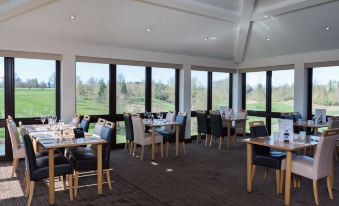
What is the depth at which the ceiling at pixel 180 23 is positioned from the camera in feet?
16.6

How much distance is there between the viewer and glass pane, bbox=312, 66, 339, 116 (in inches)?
282

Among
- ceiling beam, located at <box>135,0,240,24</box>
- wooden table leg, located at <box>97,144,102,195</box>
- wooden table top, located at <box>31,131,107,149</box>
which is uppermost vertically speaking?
ceiling beam, located at <box>135,0,240,24</box>

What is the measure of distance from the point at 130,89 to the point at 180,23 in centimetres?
223

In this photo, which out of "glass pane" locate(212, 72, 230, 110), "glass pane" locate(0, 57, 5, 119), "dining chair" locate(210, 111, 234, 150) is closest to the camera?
"glass pane" locate(0, 57, 5, 119)

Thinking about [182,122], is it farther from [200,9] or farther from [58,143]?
[58,143]

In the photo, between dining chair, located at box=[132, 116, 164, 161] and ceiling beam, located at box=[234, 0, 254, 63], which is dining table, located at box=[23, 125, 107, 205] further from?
ceiling beam, located at box=[234, 0, 254, 63]

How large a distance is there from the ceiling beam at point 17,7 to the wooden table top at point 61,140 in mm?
2117

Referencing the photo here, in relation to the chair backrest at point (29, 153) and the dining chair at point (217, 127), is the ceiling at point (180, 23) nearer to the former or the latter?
the dining chair at point (217, 127)

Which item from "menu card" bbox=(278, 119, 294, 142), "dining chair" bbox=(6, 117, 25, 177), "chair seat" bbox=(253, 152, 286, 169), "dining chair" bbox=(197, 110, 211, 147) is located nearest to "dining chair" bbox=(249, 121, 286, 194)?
"chair seat" bbox=(253, 152, 286, 169)

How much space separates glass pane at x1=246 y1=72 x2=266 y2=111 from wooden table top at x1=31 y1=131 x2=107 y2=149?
6.15 m

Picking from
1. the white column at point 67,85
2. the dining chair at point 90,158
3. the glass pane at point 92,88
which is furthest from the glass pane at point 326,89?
the white column at point 67,85

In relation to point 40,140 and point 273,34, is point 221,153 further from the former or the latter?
point 40,140

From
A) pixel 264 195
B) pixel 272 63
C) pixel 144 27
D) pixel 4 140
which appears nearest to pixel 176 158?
pixel 264 195

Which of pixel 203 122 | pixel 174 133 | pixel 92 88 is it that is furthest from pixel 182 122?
pixel 92 88
